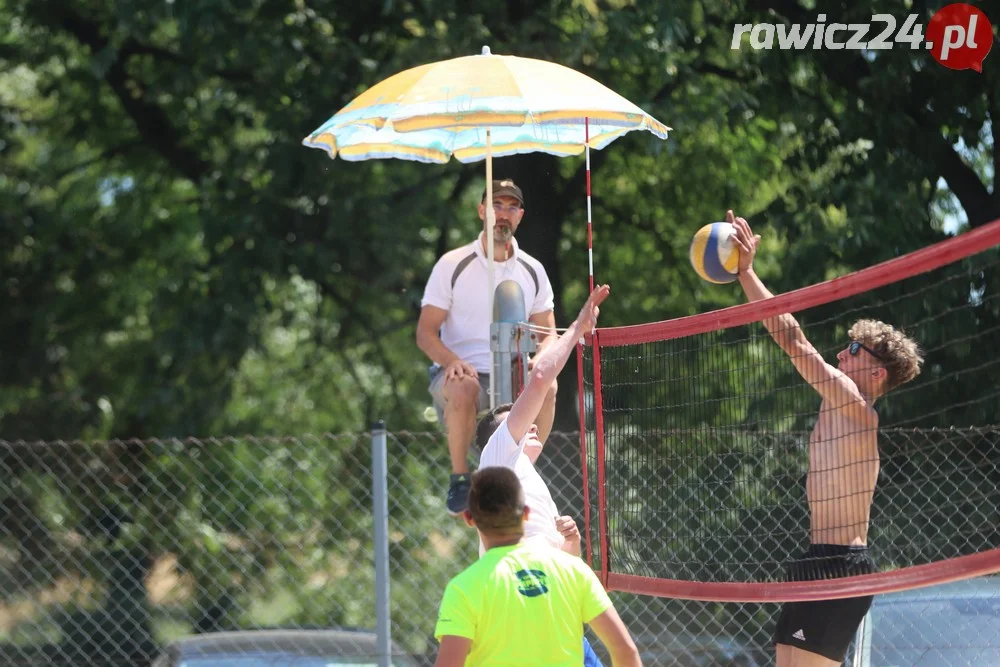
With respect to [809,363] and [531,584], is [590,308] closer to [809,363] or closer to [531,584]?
[809,363]

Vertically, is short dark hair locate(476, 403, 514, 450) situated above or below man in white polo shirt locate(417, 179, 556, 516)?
below

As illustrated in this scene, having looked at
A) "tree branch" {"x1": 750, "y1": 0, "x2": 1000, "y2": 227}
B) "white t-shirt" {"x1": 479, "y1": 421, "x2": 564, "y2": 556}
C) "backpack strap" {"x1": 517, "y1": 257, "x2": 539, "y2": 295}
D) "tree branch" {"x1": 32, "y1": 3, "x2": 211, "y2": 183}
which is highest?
"tree branch" {"x1": 32, "y1": 3, "x2": 211, "y2": 183}

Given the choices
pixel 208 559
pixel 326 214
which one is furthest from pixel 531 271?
pixel 326 214

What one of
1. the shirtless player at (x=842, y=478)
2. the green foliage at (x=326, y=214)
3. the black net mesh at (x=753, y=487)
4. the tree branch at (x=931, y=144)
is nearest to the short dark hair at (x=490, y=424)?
the black net mesh at (x=753, y=487)

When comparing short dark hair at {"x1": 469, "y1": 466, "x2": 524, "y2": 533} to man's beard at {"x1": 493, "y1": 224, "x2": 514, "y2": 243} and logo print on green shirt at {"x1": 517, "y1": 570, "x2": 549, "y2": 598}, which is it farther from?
man's beard at {"x1": 493, "y1": 224, "x2": 514, "y2": 243}

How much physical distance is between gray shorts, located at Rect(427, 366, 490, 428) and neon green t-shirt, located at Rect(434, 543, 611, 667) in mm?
2676

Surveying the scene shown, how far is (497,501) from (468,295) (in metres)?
3.00

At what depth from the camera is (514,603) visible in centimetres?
360

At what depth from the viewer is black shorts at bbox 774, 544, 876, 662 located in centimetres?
477

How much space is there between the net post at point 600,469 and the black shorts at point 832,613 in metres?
0.99

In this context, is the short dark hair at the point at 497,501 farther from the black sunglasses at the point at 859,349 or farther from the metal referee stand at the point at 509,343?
the metal referee stand at the point at 509,343

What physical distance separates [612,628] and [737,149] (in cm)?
1008

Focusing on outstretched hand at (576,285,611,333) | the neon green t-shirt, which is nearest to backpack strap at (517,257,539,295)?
outstretched hand at (576,285,611,333)

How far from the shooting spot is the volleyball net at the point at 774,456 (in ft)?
15.8
